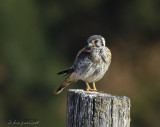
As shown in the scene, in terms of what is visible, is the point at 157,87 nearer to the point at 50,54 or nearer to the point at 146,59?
the point at 146,59

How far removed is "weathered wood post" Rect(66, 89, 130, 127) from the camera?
5.28 metres

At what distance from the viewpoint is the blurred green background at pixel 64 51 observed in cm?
1750

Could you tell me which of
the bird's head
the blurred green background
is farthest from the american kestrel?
the blurred green background

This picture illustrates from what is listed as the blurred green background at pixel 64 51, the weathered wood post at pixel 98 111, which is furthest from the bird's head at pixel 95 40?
the blurred green background at pixel 64 51

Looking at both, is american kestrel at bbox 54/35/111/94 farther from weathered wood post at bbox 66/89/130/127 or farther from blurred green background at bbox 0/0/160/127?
blurred green background at bbox 0/0/160/127

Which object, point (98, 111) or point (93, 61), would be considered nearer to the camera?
point (98, 111)

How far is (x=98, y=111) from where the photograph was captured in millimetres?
5293

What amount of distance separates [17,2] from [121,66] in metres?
3.94

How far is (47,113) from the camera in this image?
1706cm

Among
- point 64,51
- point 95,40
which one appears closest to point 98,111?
point 95,40

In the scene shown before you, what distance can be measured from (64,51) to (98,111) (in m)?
14.1

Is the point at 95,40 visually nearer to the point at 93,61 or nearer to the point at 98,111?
the point at 93,61

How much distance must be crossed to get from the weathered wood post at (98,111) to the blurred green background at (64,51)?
1058cm

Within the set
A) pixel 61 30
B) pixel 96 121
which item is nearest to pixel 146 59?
pixel 61 30
